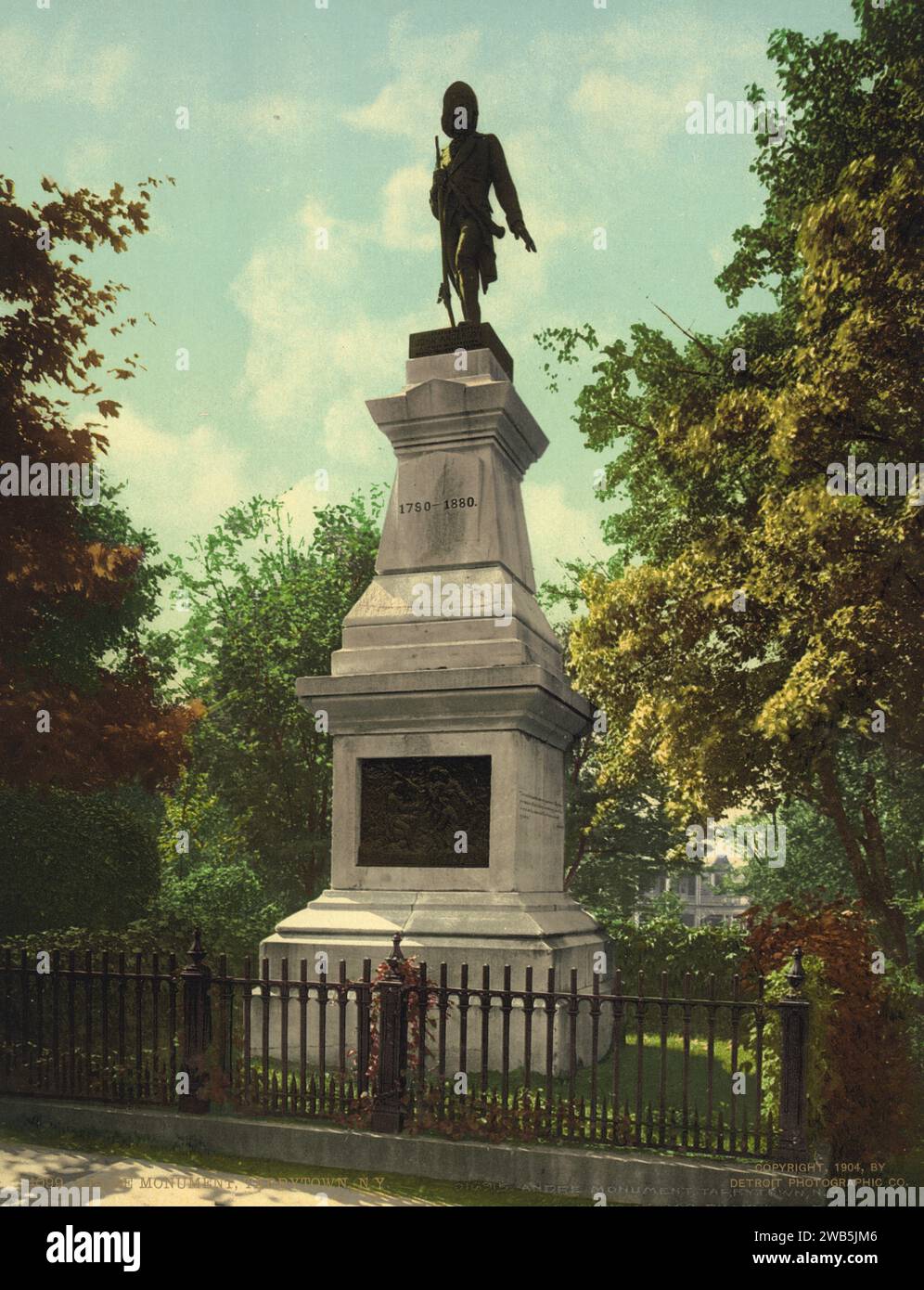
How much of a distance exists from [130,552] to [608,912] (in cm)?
1754

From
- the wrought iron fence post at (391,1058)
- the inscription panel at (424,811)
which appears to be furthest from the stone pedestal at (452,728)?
the wrought iron fence post at (391,1058)

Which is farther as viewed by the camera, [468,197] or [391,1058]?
[468,197]

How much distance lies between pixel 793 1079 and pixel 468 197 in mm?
10020

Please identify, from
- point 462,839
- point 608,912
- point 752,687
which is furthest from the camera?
point 608,912

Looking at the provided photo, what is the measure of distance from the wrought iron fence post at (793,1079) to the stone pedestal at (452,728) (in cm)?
275

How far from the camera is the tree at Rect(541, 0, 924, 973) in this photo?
44.1 ft

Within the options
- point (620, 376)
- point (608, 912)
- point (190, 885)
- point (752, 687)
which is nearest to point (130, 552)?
point (190, 885)

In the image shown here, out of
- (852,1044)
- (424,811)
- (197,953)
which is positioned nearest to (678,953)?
(424,811)

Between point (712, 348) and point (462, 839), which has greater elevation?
point (712, 348)

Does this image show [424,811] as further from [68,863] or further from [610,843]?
[610,843]

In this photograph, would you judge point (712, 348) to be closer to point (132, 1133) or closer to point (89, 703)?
point (89, 703)

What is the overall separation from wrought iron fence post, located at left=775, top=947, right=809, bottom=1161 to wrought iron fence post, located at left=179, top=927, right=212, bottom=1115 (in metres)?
4.32

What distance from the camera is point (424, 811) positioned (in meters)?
11.2
